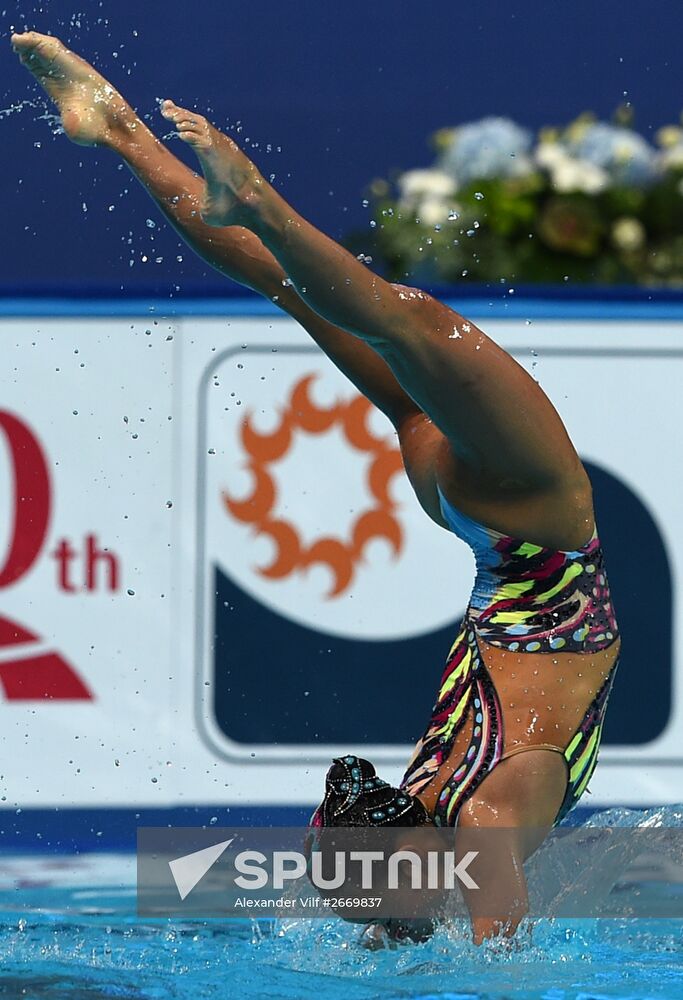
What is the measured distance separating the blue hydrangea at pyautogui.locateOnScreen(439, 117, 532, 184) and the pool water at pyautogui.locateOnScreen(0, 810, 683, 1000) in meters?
2.22

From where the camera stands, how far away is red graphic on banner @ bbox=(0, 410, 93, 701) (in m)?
4.18

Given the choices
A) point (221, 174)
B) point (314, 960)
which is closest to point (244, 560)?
point (314, 960)

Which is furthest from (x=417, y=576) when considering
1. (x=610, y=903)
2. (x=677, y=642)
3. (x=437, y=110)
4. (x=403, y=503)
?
(x=437, y=110)

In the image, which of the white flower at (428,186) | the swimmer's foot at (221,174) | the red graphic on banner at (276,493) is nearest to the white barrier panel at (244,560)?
the red graphic on banner at (276,493)

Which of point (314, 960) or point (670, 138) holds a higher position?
point (670, 138)

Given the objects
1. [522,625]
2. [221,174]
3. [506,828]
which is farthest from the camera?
[522,625]

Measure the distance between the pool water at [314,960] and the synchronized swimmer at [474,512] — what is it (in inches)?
4.7

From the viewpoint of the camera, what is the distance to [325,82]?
5.70m

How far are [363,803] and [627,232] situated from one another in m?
2.88

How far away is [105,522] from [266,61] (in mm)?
2085

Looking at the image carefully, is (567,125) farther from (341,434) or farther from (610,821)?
(610,821)

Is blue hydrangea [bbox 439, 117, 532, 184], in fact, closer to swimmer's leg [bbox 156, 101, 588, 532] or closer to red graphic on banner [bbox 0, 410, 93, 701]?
red graphic on banner [bbox 0, 410, 93, 701]

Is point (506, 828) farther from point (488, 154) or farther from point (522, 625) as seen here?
point (488, 154)

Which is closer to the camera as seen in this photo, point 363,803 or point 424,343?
point 424,343
